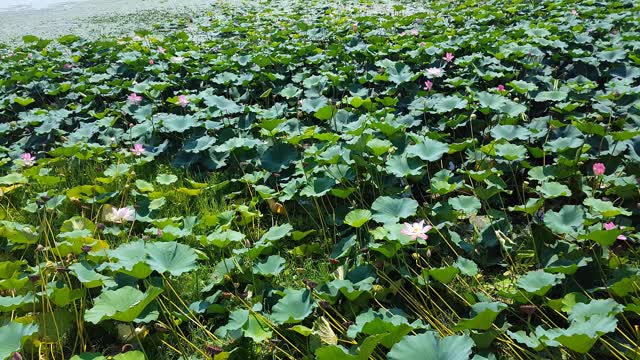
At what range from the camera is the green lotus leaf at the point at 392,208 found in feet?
6.45

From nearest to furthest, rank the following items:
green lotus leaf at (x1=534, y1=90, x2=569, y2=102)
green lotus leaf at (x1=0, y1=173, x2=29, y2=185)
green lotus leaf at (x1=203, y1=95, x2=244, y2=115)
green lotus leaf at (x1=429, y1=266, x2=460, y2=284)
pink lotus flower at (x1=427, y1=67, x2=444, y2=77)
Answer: green lotus leaf at (x1=429, y1=266, x2=460, y2=284), green lotus leaf at (x1=0, y1=173, x2=29, y2=185), green lotus leaf at (x1=534, y1=90, x2=569, y2=102), green lotus leaf at (x1=203, y1=95, x2=244, y2=115), pink lotus flower at (x1=427, y1=67, x2=444, y2=77)

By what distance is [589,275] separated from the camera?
68.0 inches

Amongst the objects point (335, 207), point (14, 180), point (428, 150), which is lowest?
point (335, 207)

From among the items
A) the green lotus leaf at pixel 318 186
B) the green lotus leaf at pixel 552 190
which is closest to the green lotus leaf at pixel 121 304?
the green lotus leaf at pixel 318 186

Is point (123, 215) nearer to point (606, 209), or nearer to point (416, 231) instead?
point (416, 231)

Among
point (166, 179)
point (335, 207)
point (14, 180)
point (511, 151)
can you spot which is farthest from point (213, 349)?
point (14, 180)

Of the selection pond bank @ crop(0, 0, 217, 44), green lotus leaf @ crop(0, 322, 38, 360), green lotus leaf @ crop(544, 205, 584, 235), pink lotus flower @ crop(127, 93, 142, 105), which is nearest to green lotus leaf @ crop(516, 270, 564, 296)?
green lotus leaf @ crop(544, 205, 584, 235)

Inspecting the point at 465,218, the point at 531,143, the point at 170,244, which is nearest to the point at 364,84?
the point at 531,143

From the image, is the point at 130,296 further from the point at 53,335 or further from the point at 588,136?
the point at 588,136

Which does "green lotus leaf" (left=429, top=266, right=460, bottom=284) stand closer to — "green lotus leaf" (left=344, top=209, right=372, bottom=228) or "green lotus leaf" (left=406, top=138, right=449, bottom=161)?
"green lotus leaf" (left=344, top=209, right=372, bottom=228)

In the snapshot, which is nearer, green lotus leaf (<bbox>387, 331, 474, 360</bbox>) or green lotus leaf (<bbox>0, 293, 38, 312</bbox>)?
green lotus leaf (<bbox>387, 331, 474, 360</bbox>)

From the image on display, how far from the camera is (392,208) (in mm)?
2037

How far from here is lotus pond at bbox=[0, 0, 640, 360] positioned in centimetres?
161

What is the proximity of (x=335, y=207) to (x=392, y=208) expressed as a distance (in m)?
0.37
